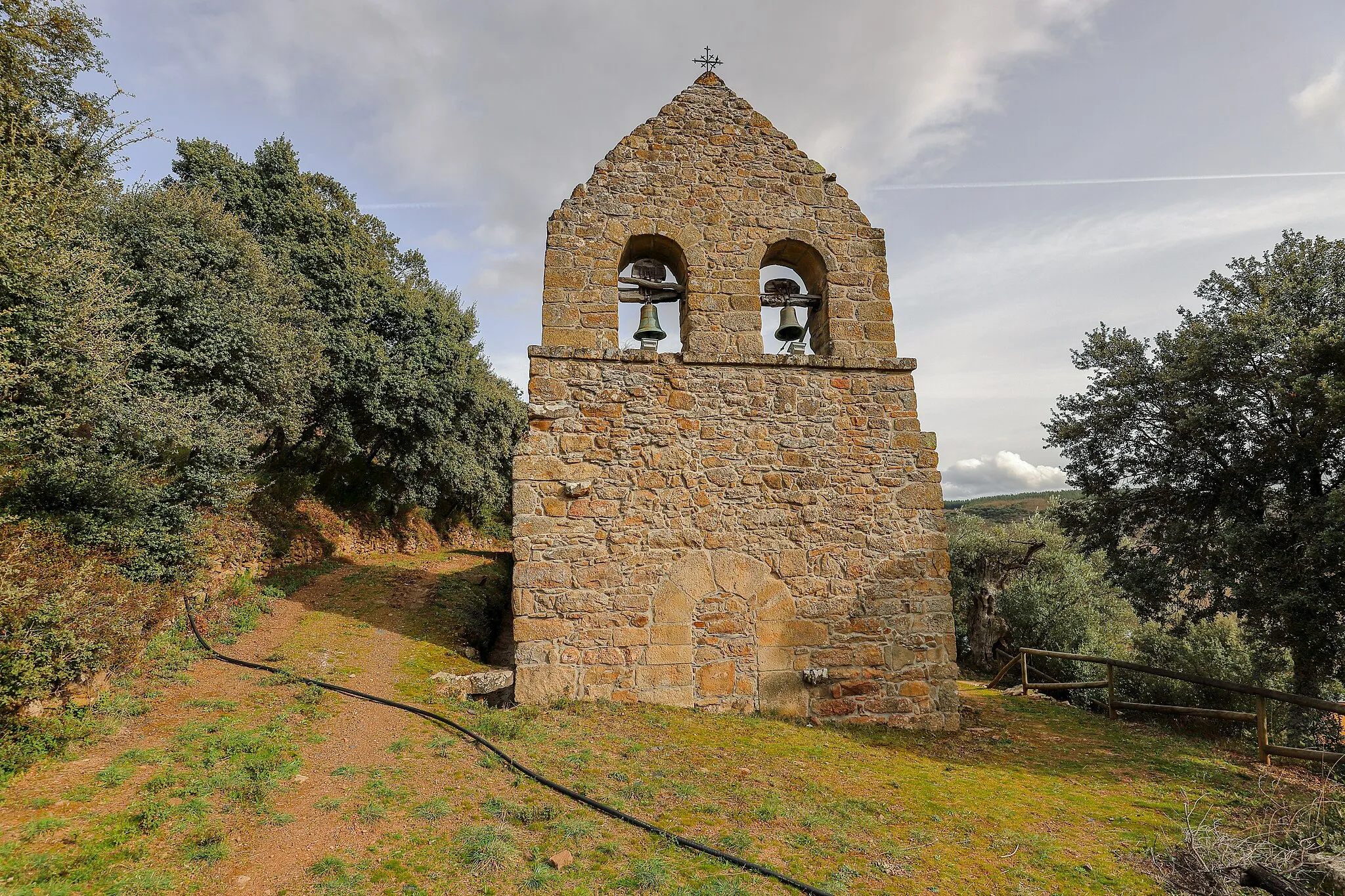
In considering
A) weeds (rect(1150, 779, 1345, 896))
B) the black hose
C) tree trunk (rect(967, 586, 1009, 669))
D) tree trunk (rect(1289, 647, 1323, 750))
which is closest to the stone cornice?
the black hose

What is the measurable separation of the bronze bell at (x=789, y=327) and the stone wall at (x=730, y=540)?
81cm

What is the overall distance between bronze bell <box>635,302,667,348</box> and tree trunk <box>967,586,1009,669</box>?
44.6 feet

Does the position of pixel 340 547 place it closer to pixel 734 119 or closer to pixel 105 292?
pixel 105 292

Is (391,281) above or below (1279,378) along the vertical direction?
above

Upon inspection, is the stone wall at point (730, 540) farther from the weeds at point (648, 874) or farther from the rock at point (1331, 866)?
the rock at point (1331, 866)

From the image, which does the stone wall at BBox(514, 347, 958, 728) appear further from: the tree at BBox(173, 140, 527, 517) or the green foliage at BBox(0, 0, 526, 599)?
the tree at BBox(173, 140, 527, 517)

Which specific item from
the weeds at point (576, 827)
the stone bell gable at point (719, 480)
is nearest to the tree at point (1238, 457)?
the stone bell gable at point (719, 480)

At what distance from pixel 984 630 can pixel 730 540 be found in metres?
12.6

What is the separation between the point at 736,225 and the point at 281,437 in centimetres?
1384

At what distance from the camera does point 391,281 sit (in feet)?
58.3

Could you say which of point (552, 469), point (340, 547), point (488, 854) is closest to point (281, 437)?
point (340, 547)

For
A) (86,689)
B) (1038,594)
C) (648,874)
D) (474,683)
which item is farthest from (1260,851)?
(1038,594)

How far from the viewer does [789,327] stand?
27.2 ft

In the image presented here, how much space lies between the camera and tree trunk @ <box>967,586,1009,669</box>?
52.0 feet
